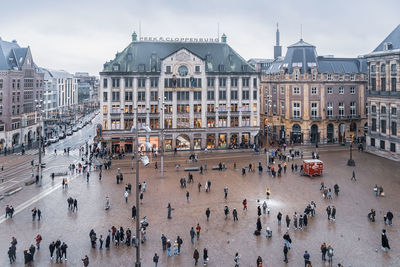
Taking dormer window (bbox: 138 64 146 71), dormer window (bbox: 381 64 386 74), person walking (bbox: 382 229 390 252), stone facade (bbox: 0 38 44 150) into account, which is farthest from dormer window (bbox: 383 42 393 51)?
stone facade (bbox: 0 38 44 150)

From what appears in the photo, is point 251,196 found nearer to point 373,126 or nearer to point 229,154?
point 229,154

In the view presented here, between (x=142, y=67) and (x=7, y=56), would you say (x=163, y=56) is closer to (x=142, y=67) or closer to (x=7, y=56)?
(x=142, y=67)

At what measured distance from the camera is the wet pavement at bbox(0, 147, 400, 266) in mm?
27250

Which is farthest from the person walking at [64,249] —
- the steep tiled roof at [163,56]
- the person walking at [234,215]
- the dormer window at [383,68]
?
the dormer window at [383,68]

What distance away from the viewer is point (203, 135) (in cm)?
7844

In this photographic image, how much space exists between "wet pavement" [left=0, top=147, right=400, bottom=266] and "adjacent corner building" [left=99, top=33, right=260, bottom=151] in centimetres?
2120

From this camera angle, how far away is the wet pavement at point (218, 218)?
27250mm

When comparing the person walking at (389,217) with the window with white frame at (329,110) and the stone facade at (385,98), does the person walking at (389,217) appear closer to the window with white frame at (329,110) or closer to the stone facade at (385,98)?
the stone facade at (385,98)

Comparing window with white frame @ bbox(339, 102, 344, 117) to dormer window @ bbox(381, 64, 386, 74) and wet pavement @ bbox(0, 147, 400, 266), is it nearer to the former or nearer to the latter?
dormer window @ bbox(381, 64, 386, 74)

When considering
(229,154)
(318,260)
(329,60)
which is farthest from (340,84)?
(318,260)

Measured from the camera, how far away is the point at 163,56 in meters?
79.3

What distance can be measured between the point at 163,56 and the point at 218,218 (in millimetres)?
51988

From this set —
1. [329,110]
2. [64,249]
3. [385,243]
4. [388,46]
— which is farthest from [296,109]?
[64,249]

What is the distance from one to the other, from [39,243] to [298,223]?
22.4m
